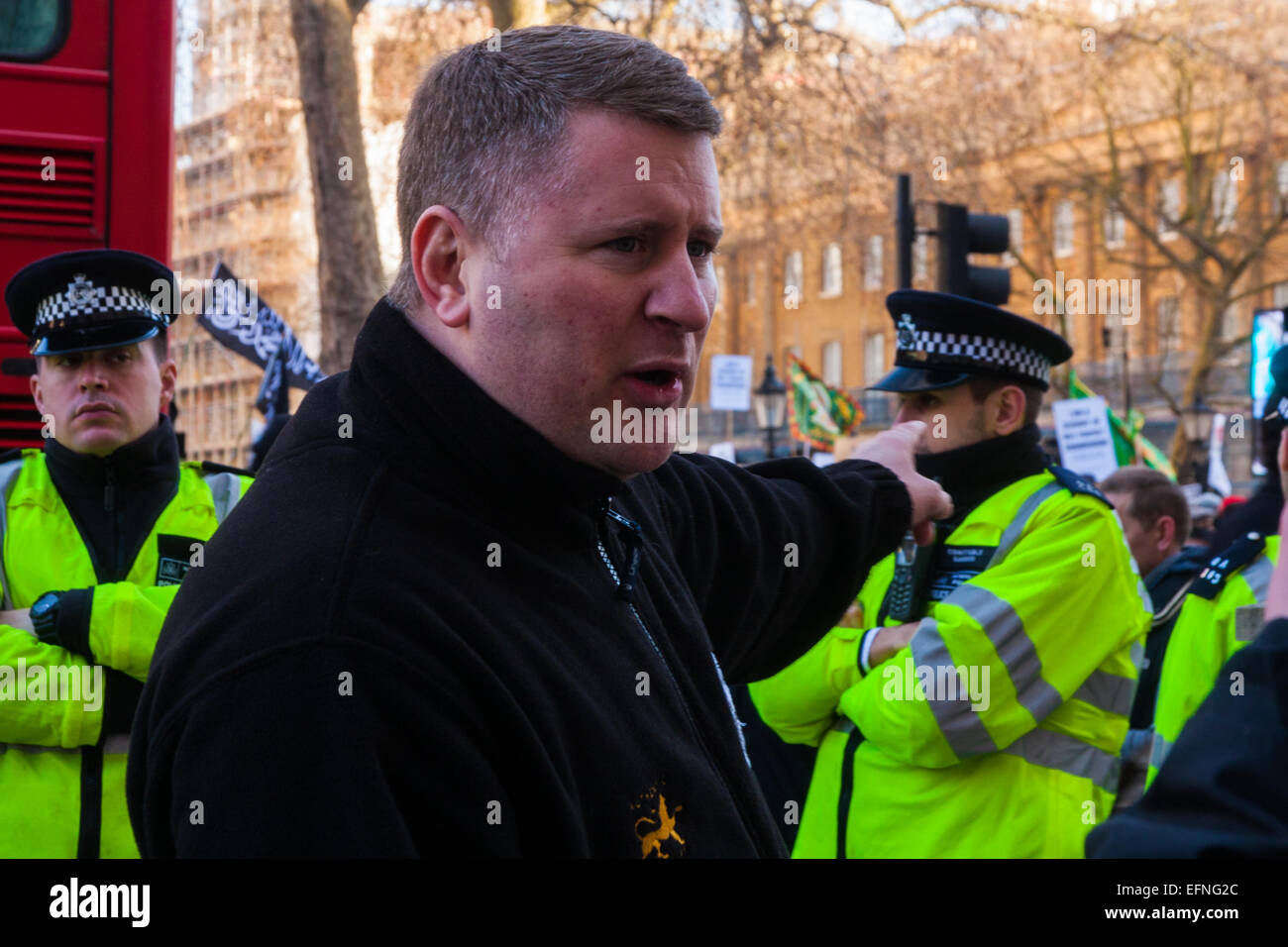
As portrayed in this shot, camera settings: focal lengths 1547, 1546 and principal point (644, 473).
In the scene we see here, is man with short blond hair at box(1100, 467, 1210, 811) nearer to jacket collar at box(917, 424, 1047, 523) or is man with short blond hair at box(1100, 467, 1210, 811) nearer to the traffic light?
the traffic light

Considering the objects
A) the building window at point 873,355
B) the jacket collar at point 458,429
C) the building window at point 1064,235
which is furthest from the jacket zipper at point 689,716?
the building window at point 873,355

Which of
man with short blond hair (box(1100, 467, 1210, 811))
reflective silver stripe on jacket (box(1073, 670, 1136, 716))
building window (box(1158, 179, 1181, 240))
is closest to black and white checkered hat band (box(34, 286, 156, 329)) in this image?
reflective silver stripe on jacket (box(1073, 670, 1136, 716))

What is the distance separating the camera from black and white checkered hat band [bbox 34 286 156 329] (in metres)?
4.09

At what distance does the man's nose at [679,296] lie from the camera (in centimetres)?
199

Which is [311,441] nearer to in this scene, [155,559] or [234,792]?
[234,792]

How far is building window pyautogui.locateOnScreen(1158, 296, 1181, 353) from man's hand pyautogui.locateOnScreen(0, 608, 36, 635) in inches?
1333

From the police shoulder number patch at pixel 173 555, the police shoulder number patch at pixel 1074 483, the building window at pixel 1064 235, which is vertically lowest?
the police shoulder number patch at pixel 173 555

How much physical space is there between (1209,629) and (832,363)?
175 feet

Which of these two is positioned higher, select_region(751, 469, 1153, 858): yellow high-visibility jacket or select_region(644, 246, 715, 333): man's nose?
select_region(644, 246, 715, 333): man's nose

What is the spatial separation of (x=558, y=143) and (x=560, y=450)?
1.27ft

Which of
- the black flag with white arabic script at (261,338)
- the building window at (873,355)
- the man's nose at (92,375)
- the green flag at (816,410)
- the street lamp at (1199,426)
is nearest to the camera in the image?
the man's nose at (92,375)

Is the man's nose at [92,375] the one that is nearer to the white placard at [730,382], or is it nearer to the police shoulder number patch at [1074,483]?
the police shoulder number patch at [1074,483]

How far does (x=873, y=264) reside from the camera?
1123 inches

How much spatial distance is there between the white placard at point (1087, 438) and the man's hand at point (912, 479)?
8.45 meters
